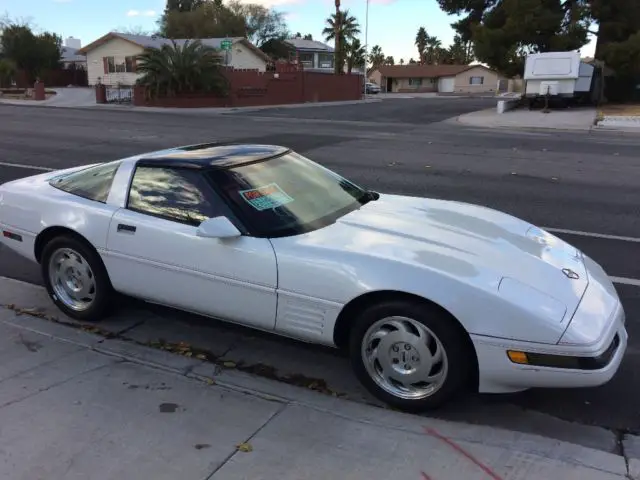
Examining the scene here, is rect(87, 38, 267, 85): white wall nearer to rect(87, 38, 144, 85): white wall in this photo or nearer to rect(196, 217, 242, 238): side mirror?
rect(87, 38, 144, 85): white wall

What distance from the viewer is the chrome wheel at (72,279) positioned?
13.4ft

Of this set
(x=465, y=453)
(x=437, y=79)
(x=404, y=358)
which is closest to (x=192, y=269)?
(x=404, y=358)

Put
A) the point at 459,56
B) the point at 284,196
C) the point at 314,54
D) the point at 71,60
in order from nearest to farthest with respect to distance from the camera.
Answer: the point at 284,196 → the point at 71,60 → the point at 314,54 → the point at 459,56

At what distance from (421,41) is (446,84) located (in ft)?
140

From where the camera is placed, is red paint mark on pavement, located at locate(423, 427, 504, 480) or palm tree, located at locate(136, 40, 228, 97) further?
palm tree, located at locate(136, 40, 228, 97)

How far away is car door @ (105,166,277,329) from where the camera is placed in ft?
10.9

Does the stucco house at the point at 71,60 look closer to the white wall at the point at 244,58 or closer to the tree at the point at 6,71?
the tree at the point at 6,71

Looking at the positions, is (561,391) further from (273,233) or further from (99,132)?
(99,132)

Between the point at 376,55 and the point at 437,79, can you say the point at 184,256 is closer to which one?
the point at 437,79

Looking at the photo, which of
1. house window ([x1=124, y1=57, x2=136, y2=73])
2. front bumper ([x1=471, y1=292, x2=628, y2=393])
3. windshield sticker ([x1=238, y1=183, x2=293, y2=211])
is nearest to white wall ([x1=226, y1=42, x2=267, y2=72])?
house window ([x1=124, y1=57, x2=136, y2=73])

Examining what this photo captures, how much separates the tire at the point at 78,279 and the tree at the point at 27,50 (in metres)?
56.6

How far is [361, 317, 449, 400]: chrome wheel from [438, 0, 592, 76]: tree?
31.4 m

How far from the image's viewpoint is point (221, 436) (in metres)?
2.80

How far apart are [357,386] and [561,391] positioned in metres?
1.17
